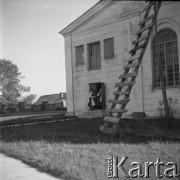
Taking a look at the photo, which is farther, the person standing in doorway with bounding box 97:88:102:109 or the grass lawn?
the person standing in doorway with bounding box 97:88:102:109

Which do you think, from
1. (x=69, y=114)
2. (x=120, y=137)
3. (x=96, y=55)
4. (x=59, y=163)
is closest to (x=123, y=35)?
(x=96, y=55)

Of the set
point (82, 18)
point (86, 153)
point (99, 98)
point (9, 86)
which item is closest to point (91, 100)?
point (99, 98)

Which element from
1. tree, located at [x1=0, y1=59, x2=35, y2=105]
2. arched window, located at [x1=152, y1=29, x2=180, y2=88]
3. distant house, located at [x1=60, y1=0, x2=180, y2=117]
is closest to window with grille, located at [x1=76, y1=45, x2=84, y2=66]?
distant house, located at [x1=60, y1=0, x2=180, y2=117]

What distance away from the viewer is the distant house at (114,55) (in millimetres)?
12914

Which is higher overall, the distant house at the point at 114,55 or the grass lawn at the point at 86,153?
the distant house at the point at 114,55

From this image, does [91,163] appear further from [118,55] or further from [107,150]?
[118,55]

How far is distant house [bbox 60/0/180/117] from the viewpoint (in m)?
12.9

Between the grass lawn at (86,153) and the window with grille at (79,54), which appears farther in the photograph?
the window with grille at (79,54)

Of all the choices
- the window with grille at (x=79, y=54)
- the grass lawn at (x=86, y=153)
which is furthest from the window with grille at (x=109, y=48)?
the grass lawn at (x=86, y=153)

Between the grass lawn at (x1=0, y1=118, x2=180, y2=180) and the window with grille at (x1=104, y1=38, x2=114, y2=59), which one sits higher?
the window with grille at (x1=104, y1=38, x2=114, y2=59)

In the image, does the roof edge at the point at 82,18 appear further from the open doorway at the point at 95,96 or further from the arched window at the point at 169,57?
the arched window at the point at 169,57

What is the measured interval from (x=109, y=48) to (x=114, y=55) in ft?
2.36

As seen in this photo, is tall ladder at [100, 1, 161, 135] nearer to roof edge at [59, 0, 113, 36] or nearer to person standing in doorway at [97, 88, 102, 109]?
roof edge at [59, 0, 113, 36]

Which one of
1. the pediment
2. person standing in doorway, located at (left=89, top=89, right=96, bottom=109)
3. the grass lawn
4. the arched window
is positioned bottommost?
the grass lawn
